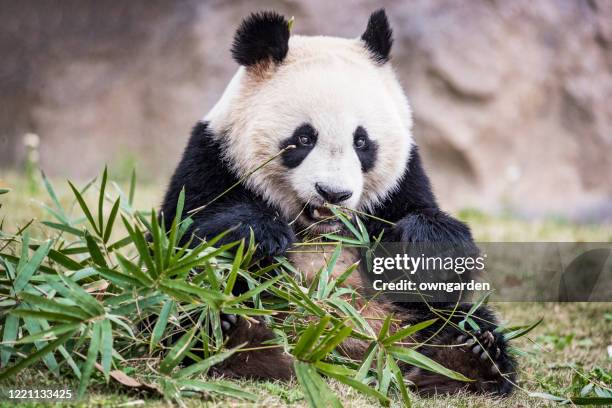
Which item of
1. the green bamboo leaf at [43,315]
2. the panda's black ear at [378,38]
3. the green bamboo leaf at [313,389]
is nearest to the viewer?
the green bamboo leaf at [43,315]

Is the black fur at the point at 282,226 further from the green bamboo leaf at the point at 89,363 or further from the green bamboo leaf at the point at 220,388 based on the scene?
the green bamboo leaf at the point at 89,363

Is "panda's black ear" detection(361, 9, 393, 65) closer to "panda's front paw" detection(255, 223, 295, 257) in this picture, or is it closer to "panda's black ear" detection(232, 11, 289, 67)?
"panda's black ear" detection(232, 11, 289, 67)

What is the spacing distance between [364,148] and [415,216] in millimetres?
314

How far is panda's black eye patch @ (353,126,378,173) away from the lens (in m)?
2.73

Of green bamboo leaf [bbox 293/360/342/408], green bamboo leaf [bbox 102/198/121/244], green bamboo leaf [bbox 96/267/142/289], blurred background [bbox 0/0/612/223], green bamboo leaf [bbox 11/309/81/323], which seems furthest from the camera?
blurred background [bbox 0/0/612/223]

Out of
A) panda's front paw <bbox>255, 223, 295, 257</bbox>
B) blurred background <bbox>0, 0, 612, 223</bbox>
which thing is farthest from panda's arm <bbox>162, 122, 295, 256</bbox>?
blurred background <bbox>0, 0, 612, 223</bbox>

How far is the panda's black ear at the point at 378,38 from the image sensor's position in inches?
119

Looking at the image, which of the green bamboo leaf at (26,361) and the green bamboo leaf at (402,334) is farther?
the green bamboo leaf at (402,334)

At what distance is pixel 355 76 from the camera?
2805 millimetres

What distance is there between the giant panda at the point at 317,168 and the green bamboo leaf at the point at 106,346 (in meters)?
0.63

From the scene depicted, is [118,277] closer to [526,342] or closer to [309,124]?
[309,124]

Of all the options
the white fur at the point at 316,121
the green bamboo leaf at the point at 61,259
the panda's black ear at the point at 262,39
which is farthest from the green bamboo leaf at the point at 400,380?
the panda's black ear at the point at 262,39

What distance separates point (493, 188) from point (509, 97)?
90 centimetres

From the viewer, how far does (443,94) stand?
733 centimetres
